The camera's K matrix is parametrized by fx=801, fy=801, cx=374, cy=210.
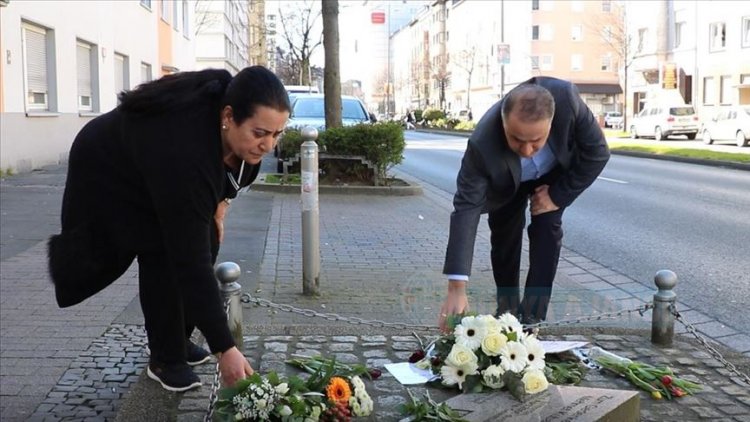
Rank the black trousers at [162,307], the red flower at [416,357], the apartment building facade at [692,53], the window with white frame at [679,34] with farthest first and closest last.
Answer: the window with white frame at [679,34], the apartment building facade at [692,53], the red flower at [416,357], the black trousers at [162,307]

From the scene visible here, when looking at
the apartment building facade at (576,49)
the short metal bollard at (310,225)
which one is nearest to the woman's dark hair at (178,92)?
the short metal bollard at (310,225)

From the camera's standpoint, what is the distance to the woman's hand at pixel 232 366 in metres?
2.92

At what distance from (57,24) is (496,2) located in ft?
221

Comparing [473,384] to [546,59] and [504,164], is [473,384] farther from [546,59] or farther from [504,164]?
[546,59]

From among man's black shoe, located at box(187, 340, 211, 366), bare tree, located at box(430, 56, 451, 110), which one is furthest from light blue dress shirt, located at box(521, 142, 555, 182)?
bare tree, located at box(430, 56, 451, 110)

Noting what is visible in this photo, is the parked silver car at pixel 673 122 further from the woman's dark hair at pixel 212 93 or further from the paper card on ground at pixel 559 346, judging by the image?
the woman's dark hair at pixel 212 93

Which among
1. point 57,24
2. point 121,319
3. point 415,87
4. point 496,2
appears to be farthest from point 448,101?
point 121,319

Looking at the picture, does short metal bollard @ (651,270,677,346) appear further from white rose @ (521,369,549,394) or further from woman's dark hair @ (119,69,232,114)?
woman's dark hair @ (119,69,232,114)

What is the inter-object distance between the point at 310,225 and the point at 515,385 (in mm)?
3396

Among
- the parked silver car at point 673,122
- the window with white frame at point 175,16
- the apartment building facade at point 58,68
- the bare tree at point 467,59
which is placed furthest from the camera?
the bare tree at point 467,59

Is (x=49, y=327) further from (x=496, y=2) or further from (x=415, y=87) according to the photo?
(x=415, y=87)

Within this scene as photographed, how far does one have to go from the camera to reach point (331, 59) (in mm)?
15438

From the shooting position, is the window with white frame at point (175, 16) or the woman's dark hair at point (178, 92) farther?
the window with white frame at point (175, 16)

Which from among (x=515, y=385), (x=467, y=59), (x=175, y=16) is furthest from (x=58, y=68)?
(x=467, y=59)
